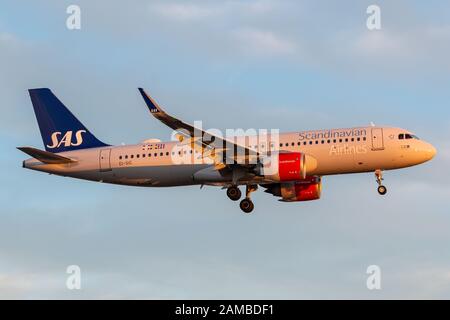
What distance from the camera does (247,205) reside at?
6719cm

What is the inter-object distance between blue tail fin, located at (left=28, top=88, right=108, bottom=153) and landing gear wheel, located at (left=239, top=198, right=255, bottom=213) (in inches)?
433

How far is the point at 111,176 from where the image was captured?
225 ft

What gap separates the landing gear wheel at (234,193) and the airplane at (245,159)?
66 mm

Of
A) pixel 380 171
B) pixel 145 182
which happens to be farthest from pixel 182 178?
pixel 380 171

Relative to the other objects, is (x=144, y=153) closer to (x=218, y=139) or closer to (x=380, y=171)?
(x=218, y=139)

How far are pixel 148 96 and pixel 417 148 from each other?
→ 18070mm

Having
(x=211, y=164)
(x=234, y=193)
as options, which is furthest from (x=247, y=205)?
(x=211, y=164)

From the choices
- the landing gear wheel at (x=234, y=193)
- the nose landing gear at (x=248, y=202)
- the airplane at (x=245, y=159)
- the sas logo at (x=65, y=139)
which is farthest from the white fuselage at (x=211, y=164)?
the nose landing gear at (x=248, y=202)

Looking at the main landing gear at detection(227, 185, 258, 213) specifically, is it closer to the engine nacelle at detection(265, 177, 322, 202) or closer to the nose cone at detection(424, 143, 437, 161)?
the engine nacelle at detection(265, 177, 322, 202)

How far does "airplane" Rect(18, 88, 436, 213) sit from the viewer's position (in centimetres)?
6316

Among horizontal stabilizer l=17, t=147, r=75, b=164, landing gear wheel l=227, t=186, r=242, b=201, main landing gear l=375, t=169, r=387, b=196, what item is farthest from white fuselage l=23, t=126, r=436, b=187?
landing gear wheel l=227, t=186, r=242, b=201

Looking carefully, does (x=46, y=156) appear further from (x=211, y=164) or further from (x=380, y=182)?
(x=380, y=182)

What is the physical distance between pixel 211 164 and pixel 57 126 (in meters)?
13.4
